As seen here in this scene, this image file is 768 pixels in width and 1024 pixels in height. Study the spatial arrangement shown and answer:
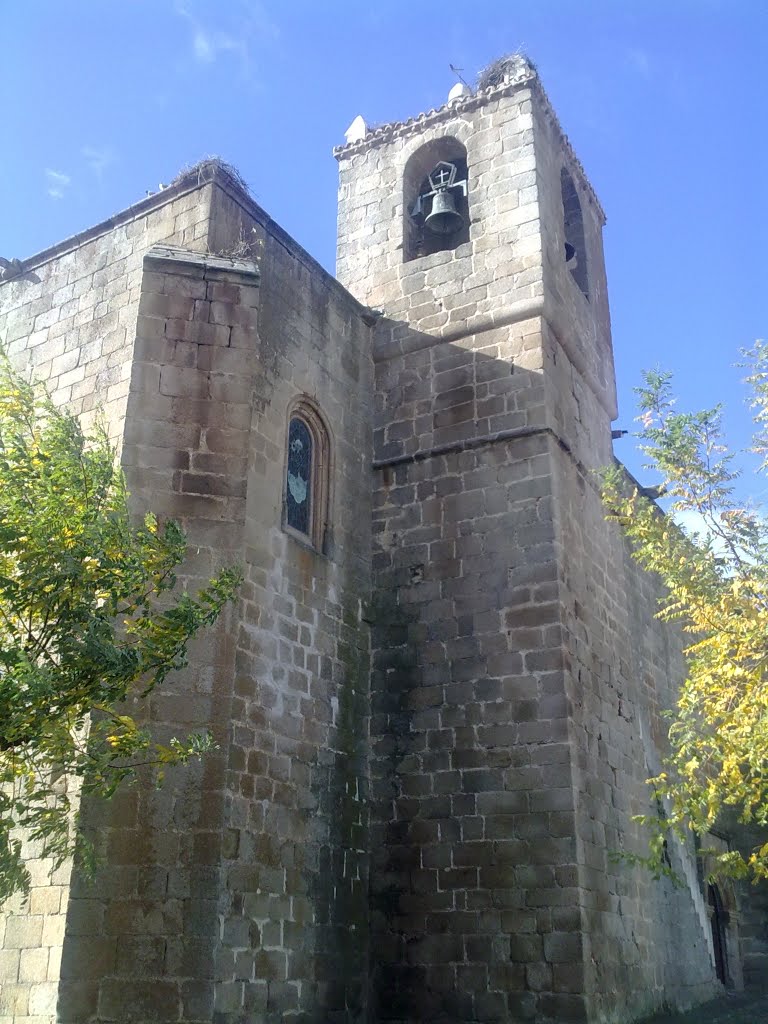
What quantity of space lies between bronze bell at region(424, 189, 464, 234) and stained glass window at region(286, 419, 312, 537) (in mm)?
3410

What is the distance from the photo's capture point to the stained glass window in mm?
9328

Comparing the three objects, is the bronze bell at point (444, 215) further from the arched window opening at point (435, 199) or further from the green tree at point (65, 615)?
the green tree at point (65, 615)

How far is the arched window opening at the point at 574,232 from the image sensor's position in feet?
41.9

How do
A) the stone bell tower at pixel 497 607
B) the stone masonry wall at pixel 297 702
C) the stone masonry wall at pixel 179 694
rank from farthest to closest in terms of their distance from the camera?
the stone bell tower at pixel 497 607
the stone masonry wall at pixel 297 702
the stone masonry wall at pixel 179 694

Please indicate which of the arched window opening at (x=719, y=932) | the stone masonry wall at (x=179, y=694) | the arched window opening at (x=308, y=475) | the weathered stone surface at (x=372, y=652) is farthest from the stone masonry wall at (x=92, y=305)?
the arched window opening at (x=719, y=932)

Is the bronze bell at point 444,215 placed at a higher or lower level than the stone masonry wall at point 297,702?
higher

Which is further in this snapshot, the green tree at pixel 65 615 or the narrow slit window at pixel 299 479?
the narrow slit window at pixel 299 479

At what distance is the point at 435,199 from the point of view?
11742mm

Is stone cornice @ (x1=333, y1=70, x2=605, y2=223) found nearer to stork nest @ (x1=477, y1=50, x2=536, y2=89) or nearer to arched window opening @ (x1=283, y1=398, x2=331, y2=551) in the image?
stork nest @ (x1=477, y1=50, x2=536, y2=89)

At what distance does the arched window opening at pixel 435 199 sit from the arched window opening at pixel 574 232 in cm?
147

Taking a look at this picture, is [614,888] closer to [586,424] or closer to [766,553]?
[766,553]

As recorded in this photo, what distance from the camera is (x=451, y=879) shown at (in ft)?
28.8

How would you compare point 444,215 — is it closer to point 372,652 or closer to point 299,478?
point 299,478

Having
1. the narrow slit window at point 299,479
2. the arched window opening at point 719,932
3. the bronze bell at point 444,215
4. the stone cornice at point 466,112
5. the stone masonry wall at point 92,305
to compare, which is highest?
the stone cornice at point 466,112
